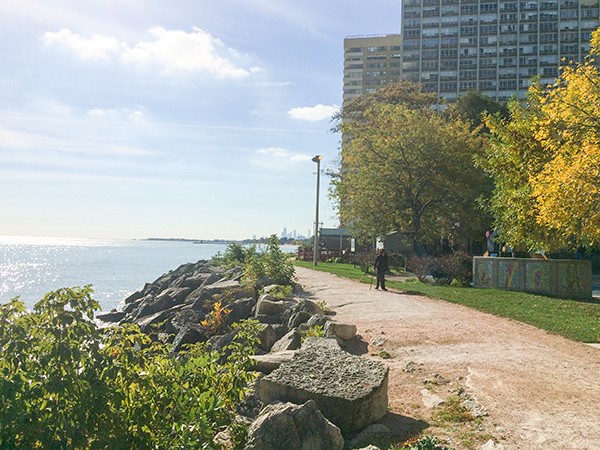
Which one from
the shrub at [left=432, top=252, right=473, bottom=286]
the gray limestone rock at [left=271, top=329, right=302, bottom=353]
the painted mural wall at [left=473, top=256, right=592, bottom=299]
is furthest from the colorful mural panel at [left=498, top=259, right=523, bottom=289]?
the gray limestone rock at [left=271, top=329, right=302, bottom=353]

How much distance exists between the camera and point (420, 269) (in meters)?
25.8

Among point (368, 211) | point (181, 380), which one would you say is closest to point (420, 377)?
point (181, 380)

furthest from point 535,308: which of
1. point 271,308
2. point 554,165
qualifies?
point 271,308

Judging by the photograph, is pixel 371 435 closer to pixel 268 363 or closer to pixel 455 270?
pixel 268 363

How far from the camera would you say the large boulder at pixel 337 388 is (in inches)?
252

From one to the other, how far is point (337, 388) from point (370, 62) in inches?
5090

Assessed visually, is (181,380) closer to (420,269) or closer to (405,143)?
(420,269)

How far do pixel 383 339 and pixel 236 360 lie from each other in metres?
6.12

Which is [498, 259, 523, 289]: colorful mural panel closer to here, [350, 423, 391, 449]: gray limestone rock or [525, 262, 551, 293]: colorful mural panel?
[525, 262, 551, 293]: colorful mural panel

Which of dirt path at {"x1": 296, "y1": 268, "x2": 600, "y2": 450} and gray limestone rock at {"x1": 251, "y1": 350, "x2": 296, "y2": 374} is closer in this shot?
dirt path at {"x1": 296, "y1": 268, "x2": 600, "y2": 450}

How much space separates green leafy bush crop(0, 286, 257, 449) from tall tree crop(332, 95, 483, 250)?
99.4 ft

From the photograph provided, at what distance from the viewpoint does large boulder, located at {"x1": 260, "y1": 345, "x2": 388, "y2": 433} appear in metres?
6.41

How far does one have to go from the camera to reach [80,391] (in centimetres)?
412

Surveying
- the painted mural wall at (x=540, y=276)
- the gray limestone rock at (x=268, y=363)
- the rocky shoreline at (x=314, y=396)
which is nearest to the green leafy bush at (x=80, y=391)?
the rocky shoreline at (x=314, y=396)
